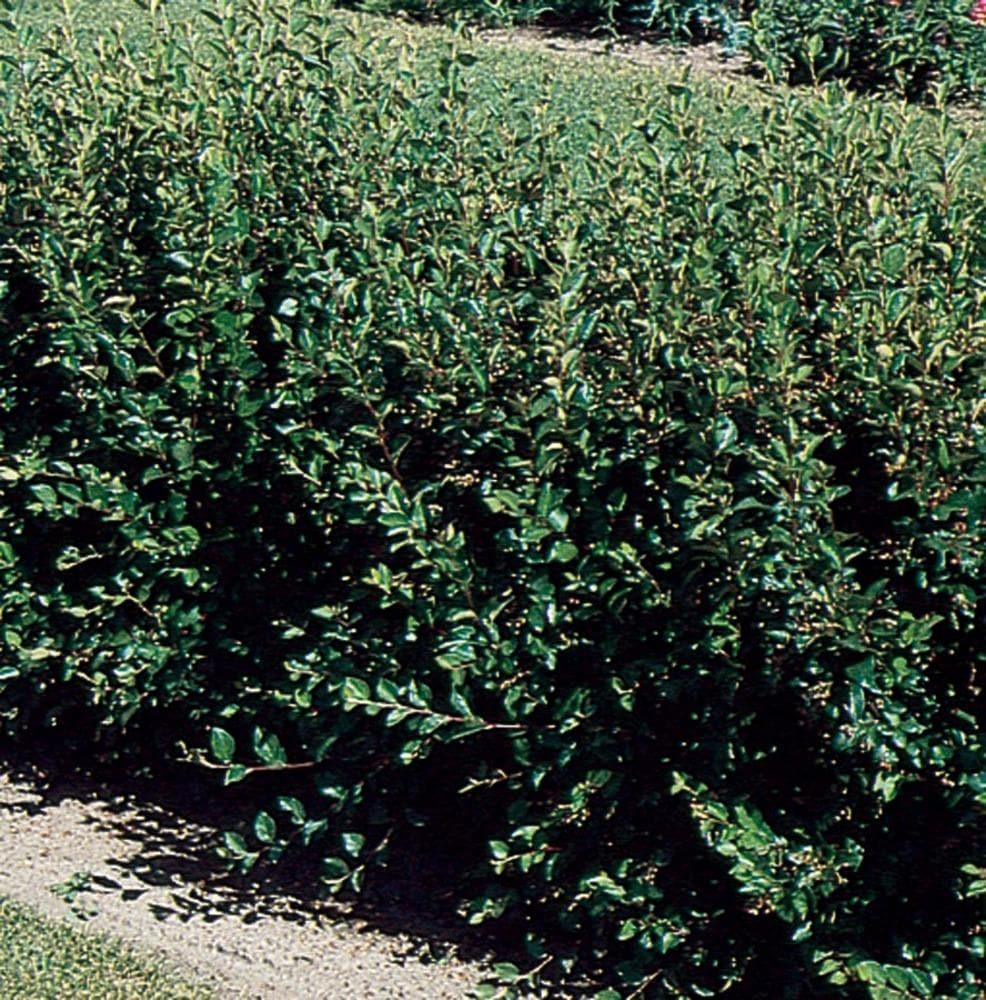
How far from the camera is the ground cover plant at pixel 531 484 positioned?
3605 mm

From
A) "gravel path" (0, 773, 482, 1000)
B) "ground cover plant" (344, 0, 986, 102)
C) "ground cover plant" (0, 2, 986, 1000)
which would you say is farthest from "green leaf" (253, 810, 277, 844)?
"ground cover plant" (344, 0, 986, 102)

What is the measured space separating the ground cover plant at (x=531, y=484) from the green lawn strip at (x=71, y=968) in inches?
14.3

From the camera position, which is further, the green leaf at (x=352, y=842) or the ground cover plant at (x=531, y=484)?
the green leaf at (x=352, y=842)

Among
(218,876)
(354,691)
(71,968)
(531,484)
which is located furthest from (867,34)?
(71,968)

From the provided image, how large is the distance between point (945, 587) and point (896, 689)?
0.74 ft

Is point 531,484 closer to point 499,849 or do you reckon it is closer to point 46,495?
point 499,849

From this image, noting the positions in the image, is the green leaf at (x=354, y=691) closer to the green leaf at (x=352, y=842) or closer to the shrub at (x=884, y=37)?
the green leaf at (x=352, y=842)

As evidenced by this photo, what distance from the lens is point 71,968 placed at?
14.7ft

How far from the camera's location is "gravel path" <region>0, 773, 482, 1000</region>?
4.41 meters

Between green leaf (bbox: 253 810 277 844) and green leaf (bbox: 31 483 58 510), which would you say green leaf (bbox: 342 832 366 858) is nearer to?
green leaf (bbox: 253 810 277 844)

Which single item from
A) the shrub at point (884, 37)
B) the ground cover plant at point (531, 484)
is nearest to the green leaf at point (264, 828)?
the ground cover plant at point (531, 484)

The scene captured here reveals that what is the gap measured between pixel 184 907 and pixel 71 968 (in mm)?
343

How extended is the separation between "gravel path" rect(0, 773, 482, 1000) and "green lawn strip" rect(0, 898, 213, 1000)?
55 millimetres

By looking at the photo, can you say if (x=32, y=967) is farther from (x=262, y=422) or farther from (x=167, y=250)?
(x=167, y=250)
